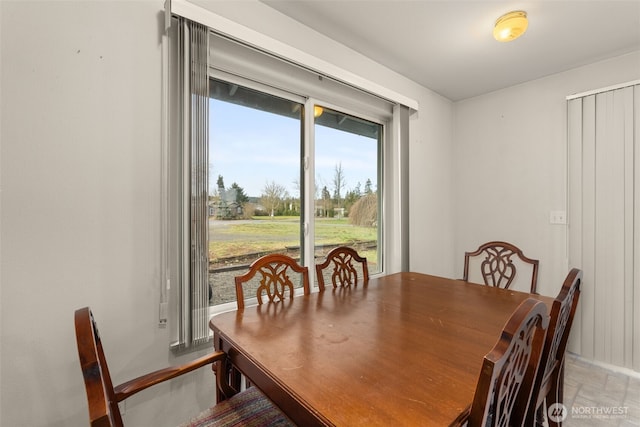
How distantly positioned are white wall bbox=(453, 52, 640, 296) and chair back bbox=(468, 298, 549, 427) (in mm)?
2213

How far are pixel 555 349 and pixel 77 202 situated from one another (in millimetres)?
2090

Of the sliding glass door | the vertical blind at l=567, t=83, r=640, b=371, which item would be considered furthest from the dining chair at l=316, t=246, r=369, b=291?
the vertical blind at l=567, t=83, r=640, b=371

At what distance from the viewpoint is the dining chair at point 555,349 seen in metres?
1.00

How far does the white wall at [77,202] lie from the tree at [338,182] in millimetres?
1388

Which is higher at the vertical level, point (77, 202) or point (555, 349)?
point (77, 202)


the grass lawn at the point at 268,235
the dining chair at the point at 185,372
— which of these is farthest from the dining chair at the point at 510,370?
the grass lawn at the point at 268,235

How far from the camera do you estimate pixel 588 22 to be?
1.86 m

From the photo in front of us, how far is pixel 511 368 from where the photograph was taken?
2.25 feet

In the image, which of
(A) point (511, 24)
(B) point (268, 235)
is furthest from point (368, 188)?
(A) point (511, 24)

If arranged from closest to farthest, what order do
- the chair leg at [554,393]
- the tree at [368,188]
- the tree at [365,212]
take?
1. the chair leg at [554,393]
2. the tree at [365,212]
3. the tree at [368,188]

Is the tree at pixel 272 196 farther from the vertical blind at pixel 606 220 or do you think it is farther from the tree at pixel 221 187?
the vertical blind at pixel 606 220

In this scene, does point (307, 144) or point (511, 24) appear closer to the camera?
point (511, 24)

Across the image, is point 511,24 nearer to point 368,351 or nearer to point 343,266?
point 343,266

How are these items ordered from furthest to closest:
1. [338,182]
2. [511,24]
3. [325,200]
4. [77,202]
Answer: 1. [338,182]
2. [325,200]
3. [511,24]
4. [77,202]
